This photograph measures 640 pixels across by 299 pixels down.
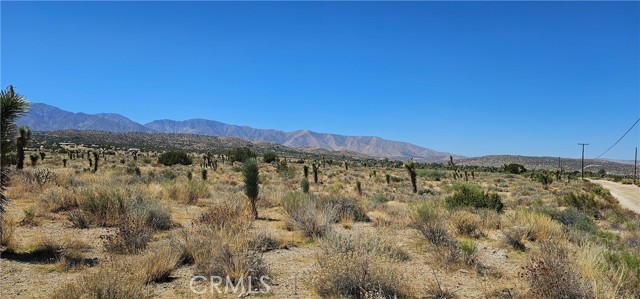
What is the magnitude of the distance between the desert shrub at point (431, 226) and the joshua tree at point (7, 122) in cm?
929

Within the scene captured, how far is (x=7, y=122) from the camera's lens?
7961mm

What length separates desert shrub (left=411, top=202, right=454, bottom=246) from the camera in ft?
32.3

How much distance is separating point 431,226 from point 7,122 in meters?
9.73

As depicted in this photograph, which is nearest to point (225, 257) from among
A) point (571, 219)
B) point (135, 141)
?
point (571, 219)

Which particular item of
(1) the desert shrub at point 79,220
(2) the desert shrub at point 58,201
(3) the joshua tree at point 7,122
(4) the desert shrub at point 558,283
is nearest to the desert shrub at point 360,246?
(4) the desert shrub at point 558,283

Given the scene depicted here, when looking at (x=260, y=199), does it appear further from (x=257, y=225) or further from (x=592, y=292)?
(x=592, y=292)

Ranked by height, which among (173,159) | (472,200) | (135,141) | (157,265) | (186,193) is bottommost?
(173,159)

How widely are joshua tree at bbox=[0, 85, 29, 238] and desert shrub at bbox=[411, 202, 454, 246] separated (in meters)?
9.29

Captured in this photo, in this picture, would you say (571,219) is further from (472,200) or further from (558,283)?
(558,283)

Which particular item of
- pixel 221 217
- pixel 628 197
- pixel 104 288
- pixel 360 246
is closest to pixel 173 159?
pixel 221 217

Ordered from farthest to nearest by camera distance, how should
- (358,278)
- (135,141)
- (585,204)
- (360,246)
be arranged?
(135,141) → (585,204) → (360,246) → (358,278)

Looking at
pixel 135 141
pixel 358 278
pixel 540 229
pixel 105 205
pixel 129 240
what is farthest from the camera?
pixel 135 141

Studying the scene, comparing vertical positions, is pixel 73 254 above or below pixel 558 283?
below

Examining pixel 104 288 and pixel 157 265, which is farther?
pixel 157 265
